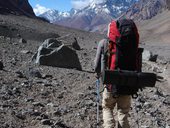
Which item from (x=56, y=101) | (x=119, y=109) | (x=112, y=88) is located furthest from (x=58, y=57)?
(x=112, y=88)

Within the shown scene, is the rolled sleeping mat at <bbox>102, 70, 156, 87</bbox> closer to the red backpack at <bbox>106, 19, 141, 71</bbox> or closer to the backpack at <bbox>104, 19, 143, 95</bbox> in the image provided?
the backpack at <bbox>104, 19, 143, 95</bbox>

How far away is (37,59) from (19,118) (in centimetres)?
763

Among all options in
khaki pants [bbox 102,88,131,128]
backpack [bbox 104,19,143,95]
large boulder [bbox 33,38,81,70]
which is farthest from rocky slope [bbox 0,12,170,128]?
backpack [bbox 104,19,143,95]

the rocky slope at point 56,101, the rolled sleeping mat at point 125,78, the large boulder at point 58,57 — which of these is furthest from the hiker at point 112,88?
the large boulder at point 58,57

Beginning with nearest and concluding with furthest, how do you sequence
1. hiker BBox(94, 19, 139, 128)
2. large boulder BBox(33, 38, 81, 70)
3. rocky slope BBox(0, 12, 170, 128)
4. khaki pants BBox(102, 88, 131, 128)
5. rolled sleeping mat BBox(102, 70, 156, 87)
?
rolled sleeping mat BBox(102, 70, 156, 87), hiker BBox(94, 19, 139, 128), khaki pants BBox(102, 88, 131, 128), rocky slope BBox(0, 12, 170, 128), large boulder BBox(33, 38, 81, 70)

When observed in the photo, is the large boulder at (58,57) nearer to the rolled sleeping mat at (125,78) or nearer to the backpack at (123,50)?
the backpack at (123,50)

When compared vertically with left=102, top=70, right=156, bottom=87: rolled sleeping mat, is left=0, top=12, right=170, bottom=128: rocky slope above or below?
below

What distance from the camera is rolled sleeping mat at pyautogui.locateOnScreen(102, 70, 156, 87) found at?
7.20 m

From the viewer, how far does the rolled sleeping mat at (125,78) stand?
7.20 m

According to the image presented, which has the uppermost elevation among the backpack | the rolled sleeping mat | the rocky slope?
the backpack

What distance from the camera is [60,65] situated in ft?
54.3

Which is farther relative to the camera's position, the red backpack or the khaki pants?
the khaki pants

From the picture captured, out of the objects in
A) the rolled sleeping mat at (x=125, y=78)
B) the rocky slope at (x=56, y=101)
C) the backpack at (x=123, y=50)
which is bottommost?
the rocky slope at (x=56, y=101)

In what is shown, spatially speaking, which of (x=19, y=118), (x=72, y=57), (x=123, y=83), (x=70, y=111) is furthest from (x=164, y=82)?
(x=123, y=83)
